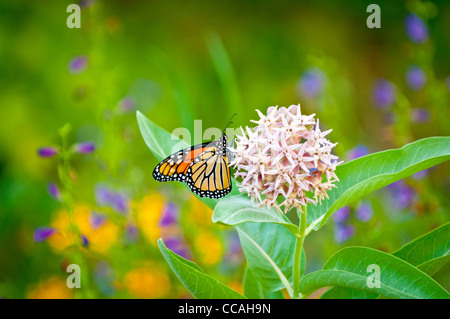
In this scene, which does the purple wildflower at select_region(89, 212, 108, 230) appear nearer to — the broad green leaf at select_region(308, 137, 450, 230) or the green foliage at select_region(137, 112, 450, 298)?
the green foliage at select_region(137, 112, 450, 298)

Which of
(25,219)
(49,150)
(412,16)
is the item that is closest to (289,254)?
(49,150)

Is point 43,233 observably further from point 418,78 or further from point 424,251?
point 418,78

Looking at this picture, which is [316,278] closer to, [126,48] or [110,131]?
[110,131]

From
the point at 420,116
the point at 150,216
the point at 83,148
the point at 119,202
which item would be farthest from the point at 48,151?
the point at 420,116

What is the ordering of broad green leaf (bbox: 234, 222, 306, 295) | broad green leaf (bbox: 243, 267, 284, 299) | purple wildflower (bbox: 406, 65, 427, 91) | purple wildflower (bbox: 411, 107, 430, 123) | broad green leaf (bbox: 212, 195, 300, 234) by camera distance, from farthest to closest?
purple wildflower (bbox: 406, 65, 427, 91) → purple wildflower (bbox: 411, 107, 430, 123) → broad green leaf (bbox: 243, 267, 284, 299) → broad green leaf (bbox: 234, 222, 306, 295) → broad green leaf (bbox: 212, 195, 300, 234)

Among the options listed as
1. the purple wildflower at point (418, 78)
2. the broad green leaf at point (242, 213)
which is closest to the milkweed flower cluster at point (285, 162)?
the broad green leaf at point (242, 213)

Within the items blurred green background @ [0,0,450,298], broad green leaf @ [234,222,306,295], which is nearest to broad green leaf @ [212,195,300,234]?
broad green leaf @ [234,222,306,295]

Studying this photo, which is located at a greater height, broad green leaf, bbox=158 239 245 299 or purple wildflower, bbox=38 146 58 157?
purple wildflower, bbox=38 146 58 157
